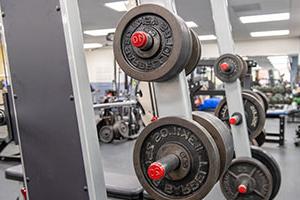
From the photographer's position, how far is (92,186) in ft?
2.55

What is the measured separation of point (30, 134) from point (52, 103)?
0.14 m

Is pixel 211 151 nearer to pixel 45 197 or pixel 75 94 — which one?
pixel 75 94

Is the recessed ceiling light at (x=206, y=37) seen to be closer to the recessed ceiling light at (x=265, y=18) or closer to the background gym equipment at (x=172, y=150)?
the recessed ceiling light at (x=265, y=18)

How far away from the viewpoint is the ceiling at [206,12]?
205 inches

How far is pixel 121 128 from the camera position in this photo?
5402 millimetres

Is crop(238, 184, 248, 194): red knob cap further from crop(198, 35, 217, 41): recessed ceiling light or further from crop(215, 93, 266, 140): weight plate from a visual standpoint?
crop(198, 35, 217, 41): recessed ceiling light

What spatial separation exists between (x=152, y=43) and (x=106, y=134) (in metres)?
4.73

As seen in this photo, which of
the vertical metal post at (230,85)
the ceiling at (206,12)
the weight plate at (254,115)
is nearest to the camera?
the vertical metal post at (230,85)

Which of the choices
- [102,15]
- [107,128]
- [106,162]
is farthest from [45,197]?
[102,15]

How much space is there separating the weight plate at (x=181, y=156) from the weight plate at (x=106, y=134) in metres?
4.51

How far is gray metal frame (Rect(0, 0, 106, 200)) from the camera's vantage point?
759 mm

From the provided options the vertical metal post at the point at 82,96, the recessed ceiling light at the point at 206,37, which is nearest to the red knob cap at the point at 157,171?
the vertical metal post at the point at 82,96

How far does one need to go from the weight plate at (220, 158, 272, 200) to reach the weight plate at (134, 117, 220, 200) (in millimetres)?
1503

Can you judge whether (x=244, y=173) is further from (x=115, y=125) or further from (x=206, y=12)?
(x=206, y=12)
